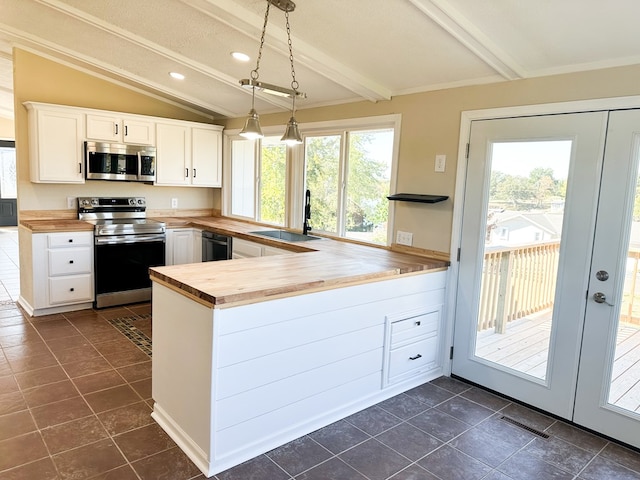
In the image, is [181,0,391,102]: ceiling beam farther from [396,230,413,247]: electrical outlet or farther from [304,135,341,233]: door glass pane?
[396,230,413,247]: electrical outlet

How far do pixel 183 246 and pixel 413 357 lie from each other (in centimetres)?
325

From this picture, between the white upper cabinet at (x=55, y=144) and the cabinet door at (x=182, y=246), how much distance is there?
1179mm

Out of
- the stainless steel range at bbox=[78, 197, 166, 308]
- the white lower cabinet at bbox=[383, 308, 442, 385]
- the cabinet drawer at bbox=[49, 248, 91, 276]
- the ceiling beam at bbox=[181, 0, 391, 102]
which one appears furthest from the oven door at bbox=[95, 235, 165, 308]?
the white lower cabinet at bbox=[383, 308, 442, 385]

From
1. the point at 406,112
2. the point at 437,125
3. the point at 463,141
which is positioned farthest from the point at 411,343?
the point at 406,112

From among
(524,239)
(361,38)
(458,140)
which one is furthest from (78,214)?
(524,239)

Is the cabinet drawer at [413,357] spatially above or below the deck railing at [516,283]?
below

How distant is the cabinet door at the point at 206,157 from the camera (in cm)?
552

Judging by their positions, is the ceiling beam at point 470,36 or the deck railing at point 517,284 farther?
the deck railing at point 517,284

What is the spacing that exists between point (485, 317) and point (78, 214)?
14.5 feet

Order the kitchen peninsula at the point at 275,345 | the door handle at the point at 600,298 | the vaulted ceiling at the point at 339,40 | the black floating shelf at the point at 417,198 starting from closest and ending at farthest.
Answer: the kitchen peninsula at the point at 275,345, the vaulted ceiling at the point at 339,40, the door handle at the point at 600,298, the black floating shelf at the point at 417,198

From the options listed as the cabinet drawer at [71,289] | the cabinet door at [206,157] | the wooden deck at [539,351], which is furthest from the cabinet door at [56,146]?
the wooden deck at [539,351]

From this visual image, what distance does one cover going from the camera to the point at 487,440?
255 cm

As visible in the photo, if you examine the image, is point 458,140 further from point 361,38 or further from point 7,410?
point 7,410

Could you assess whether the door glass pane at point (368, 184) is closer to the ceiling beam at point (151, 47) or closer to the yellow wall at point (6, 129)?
the ceiling beam at point (151, 47)
